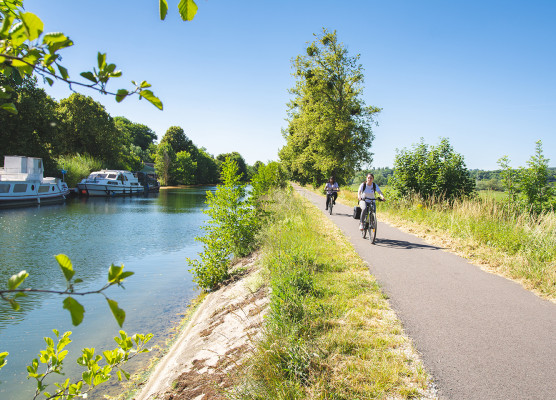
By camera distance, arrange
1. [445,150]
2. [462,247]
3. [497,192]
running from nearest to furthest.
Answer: [462,247] → [497,192] → [445,150]

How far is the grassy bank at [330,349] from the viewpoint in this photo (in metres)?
3.17

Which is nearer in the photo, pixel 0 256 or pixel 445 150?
pixel 0 256

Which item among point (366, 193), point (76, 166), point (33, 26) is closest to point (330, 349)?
point (33, 26)

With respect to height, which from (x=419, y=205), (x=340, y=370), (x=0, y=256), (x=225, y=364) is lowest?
(x=0, y=256)

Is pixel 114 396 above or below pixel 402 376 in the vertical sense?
below

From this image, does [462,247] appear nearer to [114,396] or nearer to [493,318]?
[493,318]

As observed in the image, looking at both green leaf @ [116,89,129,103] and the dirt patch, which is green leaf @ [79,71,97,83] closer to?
green leaf @ [116,89,129,103]

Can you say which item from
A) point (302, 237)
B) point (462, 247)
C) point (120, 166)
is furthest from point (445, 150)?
point (120, 166)

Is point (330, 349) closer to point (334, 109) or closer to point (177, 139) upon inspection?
point (334, 109)

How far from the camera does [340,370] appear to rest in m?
3.38

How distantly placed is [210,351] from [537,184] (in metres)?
11.9

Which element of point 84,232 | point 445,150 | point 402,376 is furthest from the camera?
point 84,232

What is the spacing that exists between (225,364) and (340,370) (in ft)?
5.61

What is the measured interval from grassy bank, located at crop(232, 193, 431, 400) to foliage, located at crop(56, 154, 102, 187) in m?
46.0
